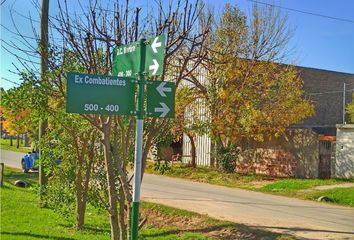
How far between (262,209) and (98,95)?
1023cm

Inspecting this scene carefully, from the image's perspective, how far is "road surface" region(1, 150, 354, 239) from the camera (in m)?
11.0

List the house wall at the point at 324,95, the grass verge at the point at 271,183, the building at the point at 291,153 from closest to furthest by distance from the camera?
the grass verge at the point at 271,183 → the building at the point at 291,153 → the house wall at the point at 324,95

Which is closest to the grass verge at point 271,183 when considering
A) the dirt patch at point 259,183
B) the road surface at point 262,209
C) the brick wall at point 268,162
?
the dirt patch at point 259,183

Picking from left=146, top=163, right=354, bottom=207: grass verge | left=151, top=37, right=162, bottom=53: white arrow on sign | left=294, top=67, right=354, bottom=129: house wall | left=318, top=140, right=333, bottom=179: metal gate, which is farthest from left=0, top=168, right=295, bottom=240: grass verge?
left=294, top=67, right=354, bottom=129: house wall

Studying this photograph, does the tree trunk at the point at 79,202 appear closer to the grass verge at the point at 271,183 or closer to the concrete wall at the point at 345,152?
the grass verge at the point at 271,183

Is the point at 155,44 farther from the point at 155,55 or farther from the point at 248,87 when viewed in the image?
the point at 248,87

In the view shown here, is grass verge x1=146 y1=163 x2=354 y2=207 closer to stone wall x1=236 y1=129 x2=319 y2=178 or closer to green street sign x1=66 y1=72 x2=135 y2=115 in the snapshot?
stone wall x1=236 y1=129 x2=319 y2=178

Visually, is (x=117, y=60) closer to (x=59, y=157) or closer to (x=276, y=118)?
(x=59, y=157)

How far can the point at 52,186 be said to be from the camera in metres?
10.3

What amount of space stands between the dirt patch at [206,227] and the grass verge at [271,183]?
1.98 m

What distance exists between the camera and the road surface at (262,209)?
36.2ft

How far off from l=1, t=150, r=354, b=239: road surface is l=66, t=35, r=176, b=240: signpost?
6.21 metres

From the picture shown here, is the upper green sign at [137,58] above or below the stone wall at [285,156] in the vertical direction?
above

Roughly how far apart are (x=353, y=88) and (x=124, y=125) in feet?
116
